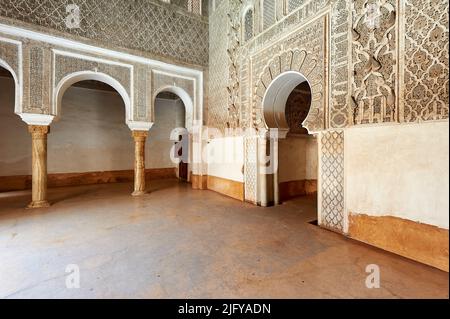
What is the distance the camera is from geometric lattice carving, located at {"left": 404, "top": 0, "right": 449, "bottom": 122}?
2.61 m

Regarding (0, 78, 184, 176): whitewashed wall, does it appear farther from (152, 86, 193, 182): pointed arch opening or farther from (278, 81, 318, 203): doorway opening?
(278, 81, 318, 203): doorway opening

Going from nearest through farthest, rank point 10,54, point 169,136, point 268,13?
point 10,54 < point 268,13 < point 169,136

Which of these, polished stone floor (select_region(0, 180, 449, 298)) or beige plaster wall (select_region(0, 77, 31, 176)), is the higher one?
beige plaster wall (select_region(0, 77, 31, 176))

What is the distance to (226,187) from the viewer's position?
679 centimetres

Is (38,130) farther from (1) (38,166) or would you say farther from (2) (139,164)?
(2) (139,164)

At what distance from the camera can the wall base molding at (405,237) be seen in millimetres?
2620

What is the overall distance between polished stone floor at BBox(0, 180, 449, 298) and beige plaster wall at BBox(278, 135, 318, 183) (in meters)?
1.76

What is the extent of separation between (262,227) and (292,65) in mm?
3257

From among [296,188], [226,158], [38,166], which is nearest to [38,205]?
[38,166]

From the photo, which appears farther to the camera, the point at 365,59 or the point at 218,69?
the point at 218,69

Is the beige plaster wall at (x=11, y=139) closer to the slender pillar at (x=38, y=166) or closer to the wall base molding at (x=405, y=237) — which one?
the slender pillar at (x=38, y=166)

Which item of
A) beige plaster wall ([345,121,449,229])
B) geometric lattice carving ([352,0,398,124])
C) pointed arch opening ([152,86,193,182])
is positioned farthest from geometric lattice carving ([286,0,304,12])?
pointed arch opening ([152,86,193,182])

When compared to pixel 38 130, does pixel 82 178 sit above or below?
below

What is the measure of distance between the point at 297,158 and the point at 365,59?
3680 mm
